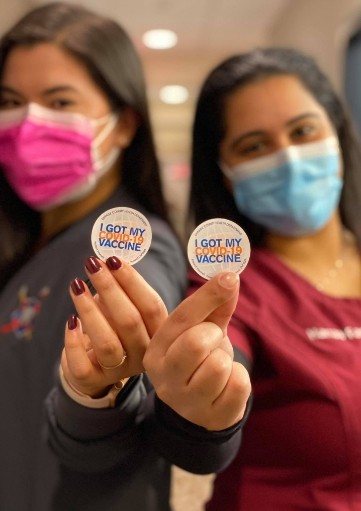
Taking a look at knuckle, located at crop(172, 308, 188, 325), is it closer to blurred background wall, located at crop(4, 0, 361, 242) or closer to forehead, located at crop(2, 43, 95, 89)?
forehead, located at crop(2, 43, 95, 89)

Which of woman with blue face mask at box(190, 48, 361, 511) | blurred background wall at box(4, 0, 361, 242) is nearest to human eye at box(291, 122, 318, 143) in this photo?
woman with blue face mask at box(190, 48, 361, 511)

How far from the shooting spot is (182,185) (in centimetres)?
106

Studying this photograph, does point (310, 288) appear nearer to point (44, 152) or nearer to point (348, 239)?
point (348, 239)

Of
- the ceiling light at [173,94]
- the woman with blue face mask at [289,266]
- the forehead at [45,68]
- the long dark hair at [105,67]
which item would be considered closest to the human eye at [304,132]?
the woman with blue face mask at [289,266]

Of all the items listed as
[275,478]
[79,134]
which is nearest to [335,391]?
[275,478]

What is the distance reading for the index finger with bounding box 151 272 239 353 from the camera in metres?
0.48

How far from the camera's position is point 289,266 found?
0.94 metres

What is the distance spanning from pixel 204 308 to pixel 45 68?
0.62m

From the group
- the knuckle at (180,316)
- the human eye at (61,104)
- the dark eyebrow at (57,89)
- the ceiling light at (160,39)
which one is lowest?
the ceiling light at (160,39)

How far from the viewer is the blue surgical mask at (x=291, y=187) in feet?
2.99

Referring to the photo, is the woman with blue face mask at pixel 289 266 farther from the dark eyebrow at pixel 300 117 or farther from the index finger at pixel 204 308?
the index finger at pixel 204 308

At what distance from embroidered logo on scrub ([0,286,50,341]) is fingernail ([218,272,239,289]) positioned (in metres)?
0.43

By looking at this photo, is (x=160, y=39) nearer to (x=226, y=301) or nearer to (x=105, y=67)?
(x=105, y=67)

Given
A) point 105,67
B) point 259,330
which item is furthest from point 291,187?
point 105,67
